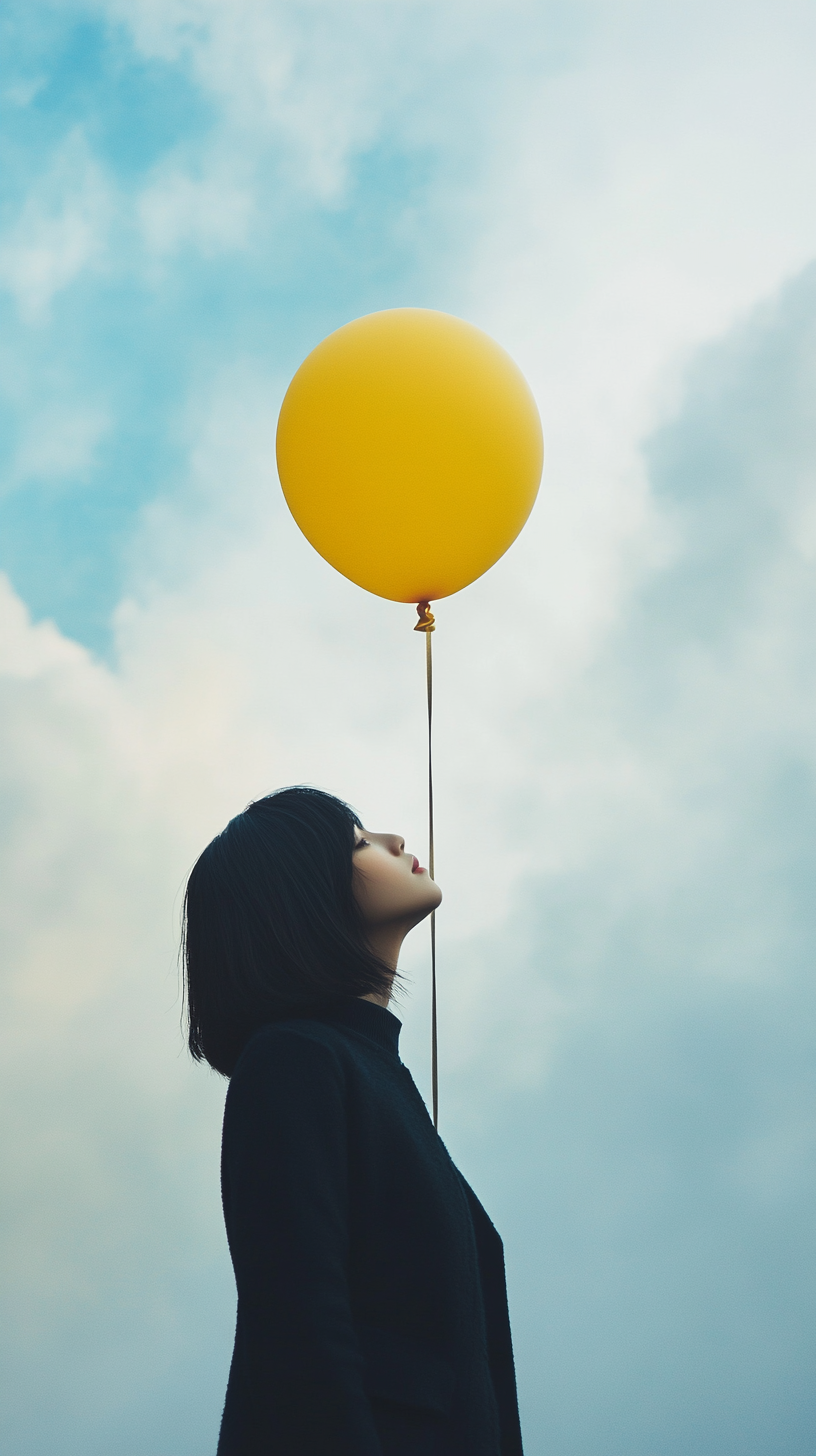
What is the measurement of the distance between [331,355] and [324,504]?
0.32m

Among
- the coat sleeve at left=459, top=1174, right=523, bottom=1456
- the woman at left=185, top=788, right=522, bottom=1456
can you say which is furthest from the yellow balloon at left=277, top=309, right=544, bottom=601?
the coat sleeve at left=459, top=1174, right=523, bottom=1456

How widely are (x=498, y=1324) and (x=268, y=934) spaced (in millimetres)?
693

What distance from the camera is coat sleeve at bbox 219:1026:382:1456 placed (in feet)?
3.73

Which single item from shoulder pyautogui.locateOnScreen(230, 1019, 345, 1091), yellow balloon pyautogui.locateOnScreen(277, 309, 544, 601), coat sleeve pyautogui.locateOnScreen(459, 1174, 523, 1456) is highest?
yellow balloon pyautogui.locateOnScreen(277, 309, 544, 601)

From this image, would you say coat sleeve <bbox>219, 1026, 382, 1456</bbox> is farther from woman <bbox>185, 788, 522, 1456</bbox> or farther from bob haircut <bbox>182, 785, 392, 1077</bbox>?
bob haircut <bbox>182, 785, 392, 1077</bbox>

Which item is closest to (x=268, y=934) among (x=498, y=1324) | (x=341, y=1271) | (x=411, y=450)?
(x=341, y=1271)

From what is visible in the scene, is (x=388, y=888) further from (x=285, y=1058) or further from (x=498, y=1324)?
(x=498, y=1324)

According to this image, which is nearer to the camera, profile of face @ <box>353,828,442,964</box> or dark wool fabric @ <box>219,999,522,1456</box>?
dark wool fabric @ <box>219,999,522,1456</box>

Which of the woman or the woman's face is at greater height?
the woman's face

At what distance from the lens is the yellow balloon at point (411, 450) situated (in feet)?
6.97

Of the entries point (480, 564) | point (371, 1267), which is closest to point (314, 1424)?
point (371, 1267)

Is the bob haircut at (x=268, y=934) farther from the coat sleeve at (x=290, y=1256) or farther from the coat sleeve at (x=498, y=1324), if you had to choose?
the coat sleeve at (x=498, y=1324)

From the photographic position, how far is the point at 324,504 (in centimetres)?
223

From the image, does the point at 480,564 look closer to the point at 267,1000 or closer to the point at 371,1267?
the point at 267,1000
